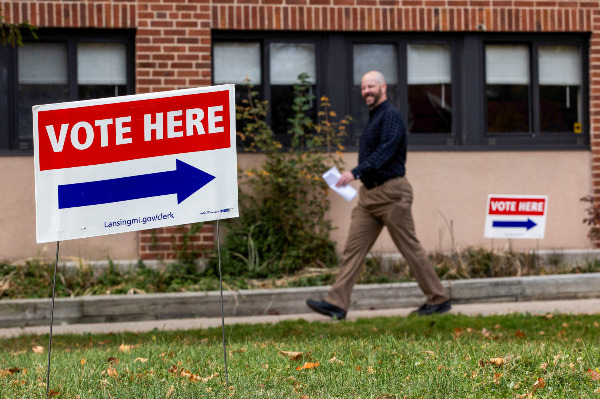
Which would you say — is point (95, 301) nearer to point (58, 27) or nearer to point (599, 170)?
point (58, 27)

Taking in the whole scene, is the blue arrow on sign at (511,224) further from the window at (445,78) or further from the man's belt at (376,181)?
the man's belt at (376,181)

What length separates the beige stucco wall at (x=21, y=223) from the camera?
9766 millimetres

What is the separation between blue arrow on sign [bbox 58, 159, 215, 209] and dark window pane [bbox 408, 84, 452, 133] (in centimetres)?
680

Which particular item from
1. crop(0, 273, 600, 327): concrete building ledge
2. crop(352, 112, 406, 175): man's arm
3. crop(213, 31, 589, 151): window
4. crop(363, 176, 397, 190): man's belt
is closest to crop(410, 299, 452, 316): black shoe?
crop(0, 273, 600, 327): concrete building ledge

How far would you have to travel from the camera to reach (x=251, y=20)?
1009 cm

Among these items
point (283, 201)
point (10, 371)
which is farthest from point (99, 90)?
point (10, 371)

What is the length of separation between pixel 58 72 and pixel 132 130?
6404 mm

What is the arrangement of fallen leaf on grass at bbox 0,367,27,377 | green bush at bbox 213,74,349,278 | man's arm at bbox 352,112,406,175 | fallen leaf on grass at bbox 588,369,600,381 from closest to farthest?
fallen leaf on grass at bbox 588,369,600,381 < fallen leaf on grass at bbox 0,367,27,377 < man's arm at bbox 352,112,406,175 < green bush at bbox 213,74,349,278

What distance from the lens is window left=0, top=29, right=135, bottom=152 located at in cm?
995

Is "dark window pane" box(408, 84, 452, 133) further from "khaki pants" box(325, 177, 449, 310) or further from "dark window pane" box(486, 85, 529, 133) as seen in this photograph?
"khaki pants" box(325, 177, 449, 310)

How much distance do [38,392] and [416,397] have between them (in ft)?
6.24

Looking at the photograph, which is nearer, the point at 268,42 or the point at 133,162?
the point at 133,162

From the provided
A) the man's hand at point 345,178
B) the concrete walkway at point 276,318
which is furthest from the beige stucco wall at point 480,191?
the man's hand at point 345,178

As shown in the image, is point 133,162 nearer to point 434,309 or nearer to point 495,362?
point 495,362
